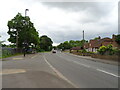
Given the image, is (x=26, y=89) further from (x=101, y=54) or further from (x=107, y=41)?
(x=107, y=41)

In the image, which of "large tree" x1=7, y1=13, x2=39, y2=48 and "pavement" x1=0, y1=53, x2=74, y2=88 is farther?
"large tree" x1=7, y1=13, x2=39, y2=48

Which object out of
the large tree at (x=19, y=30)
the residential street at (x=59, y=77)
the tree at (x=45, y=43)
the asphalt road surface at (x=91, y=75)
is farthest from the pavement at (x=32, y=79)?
the tree at (x=45, y=43)

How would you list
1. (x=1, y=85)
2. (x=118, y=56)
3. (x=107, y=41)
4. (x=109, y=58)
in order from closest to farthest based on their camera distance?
(x=1, y=85) → (x=118, y=56) → (x=109, y=58) → (x=107, y=41)

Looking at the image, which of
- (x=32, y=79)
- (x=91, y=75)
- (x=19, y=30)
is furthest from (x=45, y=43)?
(x=32, y=79)

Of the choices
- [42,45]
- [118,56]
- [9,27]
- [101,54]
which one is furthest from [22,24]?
[42,45]

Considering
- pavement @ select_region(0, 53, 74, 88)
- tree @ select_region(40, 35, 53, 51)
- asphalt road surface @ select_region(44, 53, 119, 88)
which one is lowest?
asphalt road surface @ select_region(44, 53, 119, 88)

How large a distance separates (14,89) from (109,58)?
20.8m

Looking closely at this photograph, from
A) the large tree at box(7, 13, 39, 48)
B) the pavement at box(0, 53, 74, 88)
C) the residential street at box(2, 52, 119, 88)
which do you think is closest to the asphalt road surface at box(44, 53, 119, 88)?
the residential street at box(2, 52, 119, 88)

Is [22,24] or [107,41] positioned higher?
[22,24]

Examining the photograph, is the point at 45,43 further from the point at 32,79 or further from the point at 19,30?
the point at 32,79

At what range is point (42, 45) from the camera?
11088cm

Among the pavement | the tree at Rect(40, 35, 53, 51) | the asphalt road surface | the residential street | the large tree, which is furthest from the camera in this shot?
the tree at Rect(40, 35, 53, 51)

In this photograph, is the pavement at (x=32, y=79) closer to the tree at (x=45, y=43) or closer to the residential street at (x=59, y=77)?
the residential street at (x=59, y=77)

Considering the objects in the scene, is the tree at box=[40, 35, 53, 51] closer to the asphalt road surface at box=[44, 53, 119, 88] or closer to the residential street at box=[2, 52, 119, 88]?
the asphalt road surface at box=[44, 53, 119, 88]
